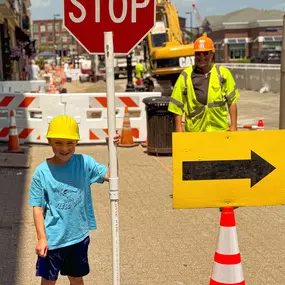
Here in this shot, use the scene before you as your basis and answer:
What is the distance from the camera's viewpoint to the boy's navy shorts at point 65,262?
11.2 ft

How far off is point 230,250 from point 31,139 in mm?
9044

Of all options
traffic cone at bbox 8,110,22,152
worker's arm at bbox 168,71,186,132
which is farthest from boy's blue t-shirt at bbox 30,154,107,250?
traffic cone at bbox 8,110,22,152

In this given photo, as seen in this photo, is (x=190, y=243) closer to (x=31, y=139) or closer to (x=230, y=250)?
(x=230, y=250)

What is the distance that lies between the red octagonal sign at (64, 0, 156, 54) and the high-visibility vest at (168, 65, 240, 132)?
231 cm

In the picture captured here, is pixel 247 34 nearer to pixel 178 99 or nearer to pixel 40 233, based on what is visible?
pixel 178 99

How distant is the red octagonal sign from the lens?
11.2ft

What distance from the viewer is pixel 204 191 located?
3.52 meters

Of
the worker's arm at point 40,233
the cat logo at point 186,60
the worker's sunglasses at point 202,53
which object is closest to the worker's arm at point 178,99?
the worker's sunglasses at point 202,53

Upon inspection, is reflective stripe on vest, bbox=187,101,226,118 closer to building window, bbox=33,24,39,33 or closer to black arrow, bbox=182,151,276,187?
black arrow, bbox=182,151,276,187

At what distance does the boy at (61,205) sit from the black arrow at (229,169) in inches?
20.8

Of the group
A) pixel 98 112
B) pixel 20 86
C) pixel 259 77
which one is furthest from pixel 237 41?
pixel 98 112

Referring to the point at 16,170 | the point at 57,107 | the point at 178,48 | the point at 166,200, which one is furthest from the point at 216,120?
the point at 178,48

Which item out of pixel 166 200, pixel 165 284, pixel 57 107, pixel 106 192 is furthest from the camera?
pixel 57 107

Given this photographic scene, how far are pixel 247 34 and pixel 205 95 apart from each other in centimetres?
8719
